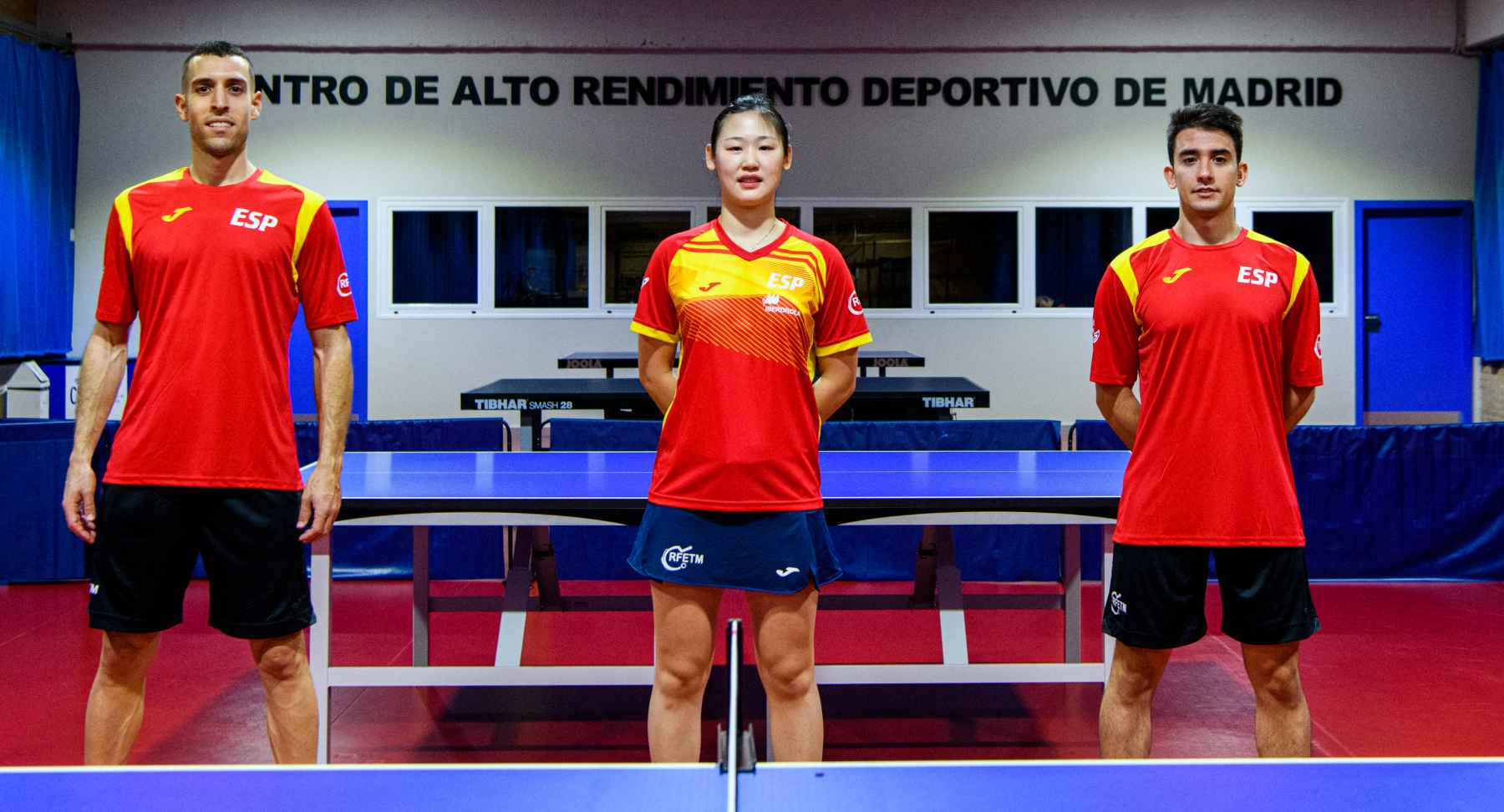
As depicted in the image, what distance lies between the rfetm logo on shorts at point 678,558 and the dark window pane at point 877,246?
931 cm

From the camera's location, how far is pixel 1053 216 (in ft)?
38.1

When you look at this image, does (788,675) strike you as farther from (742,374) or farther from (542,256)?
(542,256)

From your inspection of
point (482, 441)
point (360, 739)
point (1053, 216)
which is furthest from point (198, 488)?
point (1053, 216)

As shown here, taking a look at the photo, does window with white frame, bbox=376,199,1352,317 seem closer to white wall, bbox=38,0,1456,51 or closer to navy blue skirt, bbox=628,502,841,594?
white wall, bbox=38,0,1456,51

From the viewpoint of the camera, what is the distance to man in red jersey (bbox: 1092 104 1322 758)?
8.00 feet

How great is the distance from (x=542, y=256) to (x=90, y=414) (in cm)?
926

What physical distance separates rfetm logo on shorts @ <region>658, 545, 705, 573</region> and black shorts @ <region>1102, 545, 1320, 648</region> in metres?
0.83

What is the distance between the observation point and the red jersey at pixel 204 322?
8.02 ft

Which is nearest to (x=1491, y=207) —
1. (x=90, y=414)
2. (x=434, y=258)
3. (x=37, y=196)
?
(x=434, y=258)

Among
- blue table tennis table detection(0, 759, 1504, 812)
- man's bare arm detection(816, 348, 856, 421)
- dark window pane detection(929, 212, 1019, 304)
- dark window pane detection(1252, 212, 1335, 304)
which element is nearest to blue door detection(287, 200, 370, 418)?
dark window pane detection(929, 212, 1019, 304)

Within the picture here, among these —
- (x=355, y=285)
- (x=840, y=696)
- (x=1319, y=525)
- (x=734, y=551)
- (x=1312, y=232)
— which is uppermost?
(x=1312, y=232)

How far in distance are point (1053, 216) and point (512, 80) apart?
488 cm

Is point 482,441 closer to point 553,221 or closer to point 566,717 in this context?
point 566,717

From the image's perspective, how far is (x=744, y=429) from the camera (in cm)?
240
